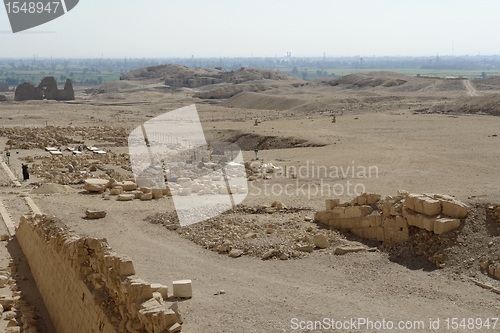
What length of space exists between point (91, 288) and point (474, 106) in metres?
37.9

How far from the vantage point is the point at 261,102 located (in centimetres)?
6256

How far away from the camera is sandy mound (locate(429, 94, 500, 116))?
126 ft

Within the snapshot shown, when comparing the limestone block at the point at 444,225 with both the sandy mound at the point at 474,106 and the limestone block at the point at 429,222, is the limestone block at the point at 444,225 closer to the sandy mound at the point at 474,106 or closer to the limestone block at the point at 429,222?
the limestone block at the point at 429,222

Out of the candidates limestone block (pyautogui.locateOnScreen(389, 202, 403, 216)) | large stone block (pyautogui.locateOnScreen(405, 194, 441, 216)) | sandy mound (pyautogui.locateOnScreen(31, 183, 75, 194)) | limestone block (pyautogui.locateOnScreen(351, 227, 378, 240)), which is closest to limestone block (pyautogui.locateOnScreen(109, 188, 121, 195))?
sandy mound (pyautogui.locateOnScreen(31, 183, 75, 194))

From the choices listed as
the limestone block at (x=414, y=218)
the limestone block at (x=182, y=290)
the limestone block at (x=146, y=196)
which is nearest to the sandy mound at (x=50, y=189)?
the limestone block at (x=146, y=196)

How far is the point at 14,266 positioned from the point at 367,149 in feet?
61.0

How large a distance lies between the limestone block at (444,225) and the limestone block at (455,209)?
0.22m

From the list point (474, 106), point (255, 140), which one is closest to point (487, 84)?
point (474, 106)

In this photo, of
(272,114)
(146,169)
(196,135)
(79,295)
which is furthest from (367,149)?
(272,114)

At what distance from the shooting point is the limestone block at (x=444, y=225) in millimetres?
10570

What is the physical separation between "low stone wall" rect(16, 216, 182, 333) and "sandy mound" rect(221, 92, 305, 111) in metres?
46.9

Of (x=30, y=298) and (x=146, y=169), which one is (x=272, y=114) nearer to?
(x=146, y=169)

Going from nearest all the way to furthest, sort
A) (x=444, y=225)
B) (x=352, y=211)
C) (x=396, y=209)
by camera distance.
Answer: (x=444, y=225)
(x=396, y=209)
(x=352, y=211)

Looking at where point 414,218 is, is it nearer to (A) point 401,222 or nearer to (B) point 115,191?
(A) point 401,222
